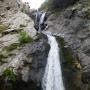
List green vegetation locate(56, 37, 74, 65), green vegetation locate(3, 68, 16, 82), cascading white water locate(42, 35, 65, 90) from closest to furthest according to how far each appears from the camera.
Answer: green vegetation locate(3, 68, 16, 82), cascading white water locate(42, 35, 65, 90), green vegetation locate(56, 37, 74, 65)

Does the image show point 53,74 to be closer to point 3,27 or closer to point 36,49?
point 36,49

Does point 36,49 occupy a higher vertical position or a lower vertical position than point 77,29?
lower

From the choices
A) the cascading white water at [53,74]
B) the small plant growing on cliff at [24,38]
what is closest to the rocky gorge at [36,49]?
the small plant growing on cliff at [24,38]

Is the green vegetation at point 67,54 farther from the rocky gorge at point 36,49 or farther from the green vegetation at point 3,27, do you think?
the green vegetation at point 3,27

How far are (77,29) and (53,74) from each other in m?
5.10

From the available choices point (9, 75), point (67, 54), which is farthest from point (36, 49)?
point (9, 75)

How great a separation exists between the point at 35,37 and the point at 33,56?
2730 mm

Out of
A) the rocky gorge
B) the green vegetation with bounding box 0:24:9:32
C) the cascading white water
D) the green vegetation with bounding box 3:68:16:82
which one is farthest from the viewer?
the green vegetation with bounding box 0:24:9:32

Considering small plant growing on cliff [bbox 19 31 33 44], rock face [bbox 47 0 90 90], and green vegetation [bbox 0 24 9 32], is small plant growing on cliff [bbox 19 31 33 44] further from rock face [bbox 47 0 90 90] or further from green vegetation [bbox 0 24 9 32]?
rock face [bbox 47 0 90 90]

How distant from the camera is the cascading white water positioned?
11.3 meters

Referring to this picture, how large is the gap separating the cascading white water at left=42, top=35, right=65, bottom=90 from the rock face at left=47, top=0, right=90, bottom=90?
114 cm

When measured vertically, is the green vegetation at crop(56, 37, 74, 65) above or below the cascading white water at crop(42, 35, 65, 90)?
above

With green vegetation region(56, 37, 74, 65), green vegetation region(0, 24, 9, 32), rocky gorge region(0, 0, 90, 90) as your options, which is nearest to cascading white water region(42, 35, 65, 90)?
rocky gorge region(0, 0, 90, 90)

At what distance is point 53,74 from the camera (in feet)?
39.3
